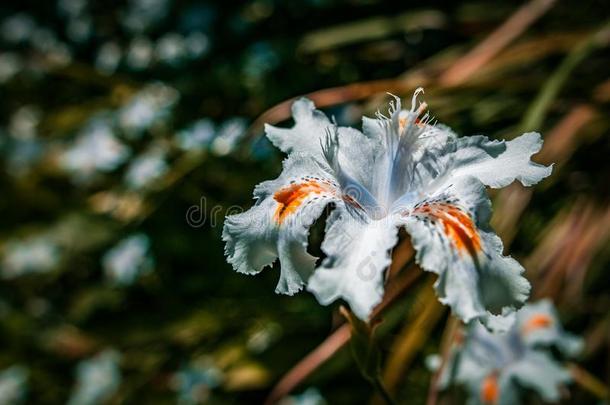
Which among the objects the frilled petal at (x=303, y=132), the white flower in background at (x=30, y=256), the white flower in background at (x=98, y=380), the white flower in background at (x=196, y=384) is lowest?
the white flower in background at (x=98, y=380)

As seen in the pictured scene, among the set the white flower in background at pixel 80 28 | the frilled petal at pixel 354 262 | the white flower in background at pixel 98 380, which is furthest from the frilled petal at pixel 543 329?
the white flower in background at pixel 80 28

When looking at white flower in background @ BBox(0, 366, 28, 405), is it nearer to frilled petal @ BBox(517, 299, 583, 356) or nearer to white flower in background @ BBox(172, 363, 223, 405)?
white flower in background @ BBox(172, 363, 223, 405)

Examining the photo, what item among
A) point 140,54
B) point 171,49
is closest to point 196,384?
point 171,49

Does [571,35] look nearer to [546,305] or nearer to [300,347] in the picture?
[546,305]

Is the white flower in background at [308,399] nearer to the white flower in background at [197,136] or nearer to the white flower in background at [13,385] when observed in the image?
the white flower in background at [197,136]

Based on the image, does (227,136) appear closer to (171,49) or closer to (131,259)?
(131,259)

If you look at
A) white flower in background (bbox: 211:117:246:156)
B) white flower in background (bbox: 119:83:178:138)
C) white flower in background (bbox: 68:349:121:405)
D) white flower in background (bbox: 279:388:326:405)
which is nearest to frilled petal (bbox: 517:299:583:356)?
white flower in background (bbox: 279:388:326:405)

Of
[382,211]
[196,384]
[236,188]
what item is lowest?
[196,384]

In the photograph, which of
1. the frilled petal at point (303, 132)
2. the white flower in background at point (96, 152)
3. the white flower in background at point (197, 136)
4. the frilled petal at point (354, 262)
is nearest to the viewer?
the frilled petal at point (354, 262)
